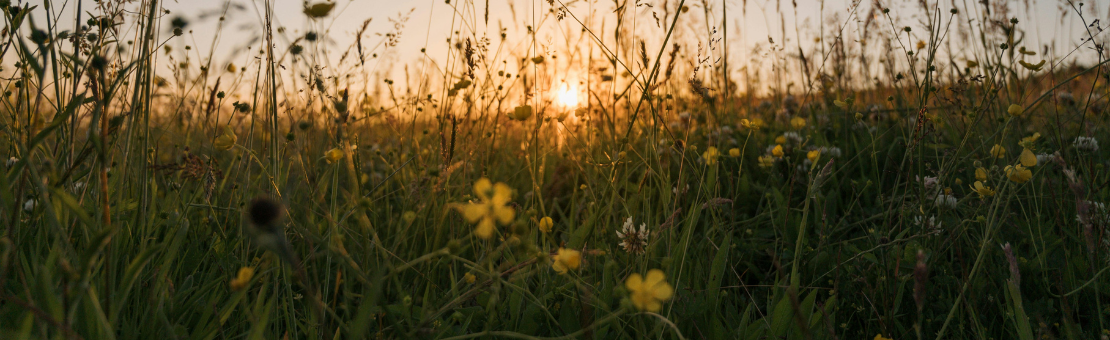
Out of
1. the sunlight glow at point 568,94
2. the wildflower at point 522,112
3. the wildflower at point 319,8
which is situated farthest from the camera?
the sunlight glow at point 568,94

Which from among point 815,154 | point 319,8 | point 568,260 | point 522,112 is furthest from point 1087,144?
point 319,8

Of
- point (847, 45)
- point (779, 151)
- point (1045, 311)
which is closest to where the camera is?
point (1045, 311)

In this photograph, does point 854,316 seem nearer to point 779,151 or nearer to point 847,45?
point 779,151

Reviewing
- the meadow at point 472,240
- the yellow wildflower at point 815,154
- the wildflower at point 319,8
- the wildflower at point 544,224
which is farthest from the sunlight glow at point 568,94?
the wildflower at point 319,8

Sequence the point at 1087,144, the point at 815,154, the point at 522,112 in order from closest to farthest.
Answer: the point at 522,112, the point at 815,154, the point at 1087,144

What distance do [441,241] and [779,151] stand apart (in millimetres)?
1026

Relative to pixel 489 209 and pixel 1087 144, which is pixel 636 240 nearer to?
pixel 489 209

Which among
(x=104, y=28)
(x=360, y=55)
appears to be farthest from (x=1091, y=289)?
(x=104, y=28)

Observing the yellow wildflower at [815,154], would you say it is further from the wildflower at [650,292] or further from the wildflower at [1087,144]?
the wildflower at [1087,144]

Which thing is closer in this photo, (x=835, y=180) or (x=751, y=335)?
(x=751, y=335)

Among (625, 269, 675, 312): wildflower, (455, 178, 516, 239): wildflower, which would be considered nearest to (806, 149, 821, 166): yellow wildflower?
(625, 269, 675, 312): wildflower

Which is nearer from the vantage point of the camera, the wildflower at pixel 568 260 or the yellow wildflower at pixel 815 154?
the wildflower at pixel 568 260

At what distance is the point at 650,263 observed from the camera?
4.37 ft

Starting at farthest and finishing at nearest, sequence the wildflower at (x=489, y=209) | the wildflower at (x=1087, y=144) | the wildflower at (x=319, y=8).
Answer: the wildflower at (x=1087, y=144)
the wildflower at (x=319, y=8)
the wildflower at (x=489, y=209)
